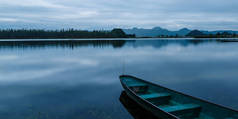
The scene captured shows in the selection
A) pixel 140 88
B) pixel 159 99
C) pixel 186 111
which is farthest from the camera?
pixel 140 88

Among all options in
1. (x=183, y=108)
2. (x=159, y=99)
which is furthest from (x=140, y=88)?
(x=183, y=108)

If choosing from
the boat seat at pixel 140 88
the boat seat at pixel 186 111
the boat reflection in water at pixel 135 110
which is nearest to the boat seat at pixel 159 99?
the boat reflection in water at pixel 135 110

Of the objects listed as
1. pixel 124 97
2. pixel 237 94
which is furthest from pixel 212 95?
pixel 124 97

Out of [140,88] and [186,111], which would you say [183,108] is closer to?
[186,111]

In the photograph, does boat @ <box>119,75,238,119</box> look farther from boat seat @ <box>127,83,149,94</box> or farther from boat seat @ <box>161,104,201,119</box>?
boat seat @ <box>127,83,149,94</box>

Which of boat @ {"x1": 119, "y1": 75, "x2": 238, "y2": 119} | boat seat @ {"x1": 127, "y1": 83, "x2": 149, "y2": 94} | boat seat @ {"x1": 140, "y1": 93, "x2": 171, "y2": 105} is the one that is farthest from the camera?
boat seat @ {"x1": 127, "y1": 83, "x2": 149, "y2": 94}

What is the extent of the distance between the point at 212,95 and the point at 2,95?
19.4 m

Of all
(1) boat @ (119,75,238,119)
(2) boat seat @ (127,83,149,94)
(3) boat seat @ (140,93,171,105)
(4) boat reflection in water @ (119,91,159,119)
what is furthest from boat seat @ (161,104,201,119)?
(2) boat seat @ (127,83,149,94)

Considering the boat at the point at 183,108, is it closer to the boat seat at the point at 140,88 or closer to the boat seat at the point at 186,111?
the boat seat at the point at 186,111

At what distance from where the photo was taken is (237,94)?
14.5m

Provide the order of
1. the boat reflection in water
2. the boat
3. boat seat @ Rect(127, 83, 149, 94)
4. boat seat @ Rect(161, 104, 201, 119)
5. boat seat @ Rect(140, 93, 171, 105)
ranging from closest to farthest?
the boat → boat seat @ Rect(161, 104, 201, 119) → the boat reflection in water → boat seat @ Rect(140, 93, 171, 105) → boat seat @ Rect(127, 83, 149, 94)

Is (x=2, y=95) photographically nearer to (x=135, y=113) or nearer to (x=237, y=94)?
(x=135, y=113)

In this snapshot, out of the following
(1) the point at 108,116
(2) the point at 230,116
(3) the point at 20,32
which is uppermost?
(3) the point at 20,32

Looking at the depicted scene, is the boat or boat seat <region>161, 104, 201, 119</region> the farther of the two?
boat seat <region>161, 104, 201, 119</region>
